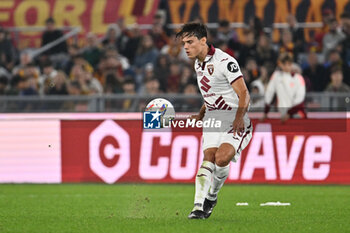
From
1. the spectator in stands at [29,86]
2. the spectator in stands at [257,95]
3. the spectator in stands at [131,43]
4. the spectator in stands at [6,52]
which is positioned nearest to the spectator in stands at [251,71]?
the spectator in stands at [257,95]

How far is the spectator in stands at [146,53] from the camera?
18.4 meters

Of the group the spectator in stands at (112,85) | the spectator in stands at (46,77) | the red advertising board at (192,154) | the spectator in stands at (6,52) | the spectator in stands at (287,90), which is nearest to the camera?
the red advertising board at (192,154)

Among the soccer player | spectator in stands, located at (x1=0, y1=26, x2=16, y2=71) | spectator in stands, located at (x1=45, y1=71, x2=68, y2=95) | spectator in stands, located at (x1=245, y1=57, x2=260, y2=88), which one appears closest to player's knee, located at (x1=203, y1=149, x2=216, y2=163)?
the soccer player

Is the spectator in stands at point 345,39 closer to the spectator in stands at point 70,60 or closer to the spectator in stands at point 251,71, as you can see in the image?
the spectator in stands at point 251,71

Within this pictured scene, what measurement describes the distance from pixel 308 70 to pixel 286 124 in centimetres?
280

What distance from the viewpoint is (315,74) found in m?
16.9

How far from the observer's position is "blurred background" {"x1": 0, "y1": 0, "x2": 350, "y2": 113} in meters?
15.4

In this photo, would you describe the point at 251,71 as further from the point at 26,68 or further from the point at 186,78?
the point at 26,68

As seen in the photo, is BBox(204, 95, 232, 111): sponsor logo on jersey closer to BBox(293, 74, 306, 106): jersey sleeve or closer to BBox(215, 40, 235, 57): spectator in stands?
BBox(293, 74, 306, 106): jersey sleeve

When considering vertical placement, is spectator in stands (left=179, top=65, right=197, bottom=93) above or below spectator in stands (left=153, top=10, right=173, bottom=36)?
below

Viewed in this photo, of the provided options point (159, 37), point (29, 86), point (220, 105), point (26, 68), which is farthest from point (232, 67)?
point (159, 37)

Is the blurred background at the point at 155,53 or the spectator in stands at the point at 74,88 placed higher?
the blurred background at the point at 155,53

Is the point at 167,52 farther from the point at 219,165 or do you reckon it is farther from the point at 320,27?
the point at 219,165

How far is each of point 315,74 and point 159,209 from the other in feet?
25.0
